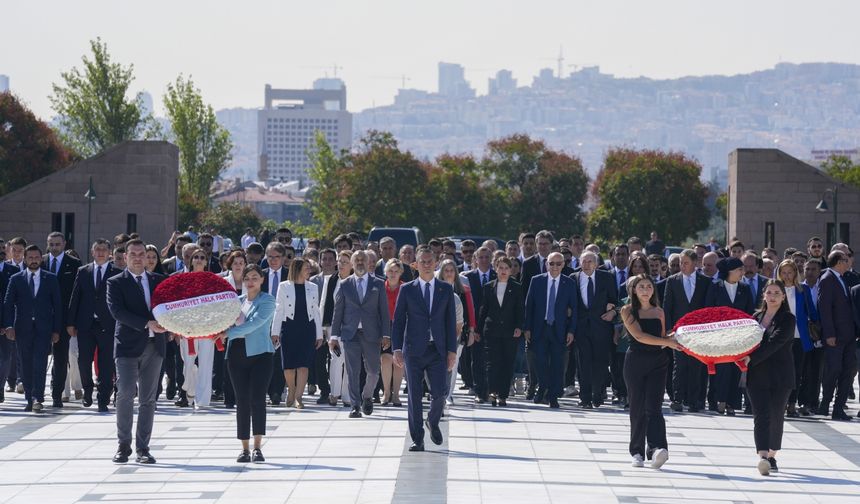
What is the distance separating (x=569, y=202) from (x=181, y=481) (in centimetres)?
9370

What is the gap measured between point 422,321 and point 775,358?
3303 mm

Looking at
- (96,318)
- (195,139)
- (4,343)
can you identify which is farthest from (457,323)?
(195,139)

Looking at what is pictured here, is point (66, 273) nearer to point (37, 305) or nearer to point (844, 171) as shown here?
point (37, 305)

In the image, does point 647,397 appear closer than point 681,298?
Yes

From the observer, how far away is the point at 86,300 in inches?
693

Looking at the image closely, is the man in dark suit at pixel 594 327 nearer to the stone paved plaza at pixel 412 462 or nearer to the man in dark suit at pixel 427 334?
the stone paved plaza at pixel 412 462

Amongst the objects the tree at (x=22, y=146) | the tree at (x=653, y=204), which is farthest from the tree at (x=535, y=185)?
the tree at (x=22, y=146)

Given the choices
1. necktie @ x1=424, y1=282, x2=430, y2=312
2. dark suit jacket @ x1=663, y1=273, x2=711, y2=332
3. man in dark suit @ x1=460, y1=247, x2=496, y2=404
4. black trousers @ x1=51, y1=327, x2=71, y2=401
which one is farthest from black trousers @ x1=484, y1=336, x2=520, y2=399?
black trousers @ x1=51, y1=327, x2=71, y2=401

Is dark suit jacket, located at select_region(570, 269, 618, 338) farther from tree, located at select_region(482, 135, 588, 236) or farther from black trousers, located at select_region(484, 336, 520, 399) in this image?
tree, located at select_region(482, 135, 588, 236)

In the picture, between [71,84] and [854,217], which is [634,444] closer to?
[854,217]

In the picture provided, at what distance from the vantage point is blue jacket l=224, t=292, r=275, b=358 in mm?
13328

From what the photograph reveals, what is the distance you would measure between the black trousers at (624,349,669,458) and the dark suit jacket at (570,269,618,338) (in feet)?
17.1

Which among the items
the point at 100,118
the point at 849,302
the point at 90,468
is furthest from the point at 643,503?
the point at 100,118

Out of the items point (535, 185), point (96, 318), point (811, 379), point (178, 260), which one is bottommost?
point (811, 379)
